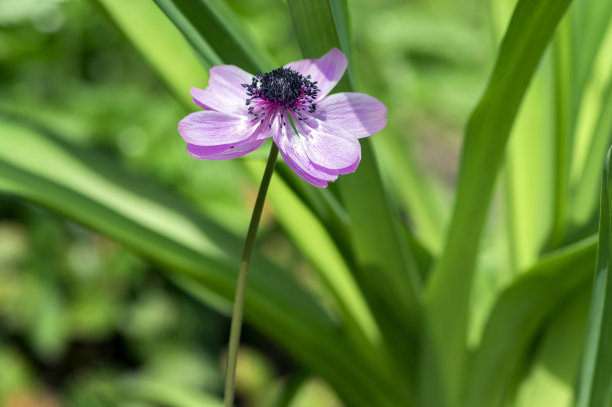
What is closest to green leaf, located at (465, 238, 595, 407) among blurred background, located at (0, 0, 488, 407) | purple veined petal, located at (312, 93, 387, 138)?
purple veined petal, located at (312, 93, 387, 138)

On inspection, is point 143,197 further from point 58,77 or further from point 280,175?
point 58,77

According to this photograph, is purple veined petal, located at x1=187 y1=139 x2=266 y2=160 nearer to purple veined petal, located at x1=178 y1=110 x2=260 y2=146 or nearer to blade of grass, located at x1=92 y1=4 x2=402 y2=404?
purple veined petal, located at x1=178 y1=110 x2=260 y2=146

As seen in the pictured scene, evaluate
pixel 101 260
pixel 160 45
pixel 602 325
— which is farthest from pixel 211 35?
pixel 101 260

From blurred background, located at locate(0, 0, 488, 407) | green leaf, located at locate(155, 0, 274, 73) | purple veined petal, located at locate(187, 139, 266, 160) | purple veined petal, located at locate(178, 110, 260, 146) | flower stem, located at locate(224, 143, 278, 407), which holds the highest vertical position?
blurred background, located at locate(0, 0, 488, 407)

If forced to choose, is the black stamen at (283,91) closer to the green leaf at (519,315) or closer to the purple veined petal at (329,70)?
the purple veined petal at (329,70)

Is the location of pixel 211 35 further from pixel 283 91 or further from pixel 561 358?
pixel 561 358
